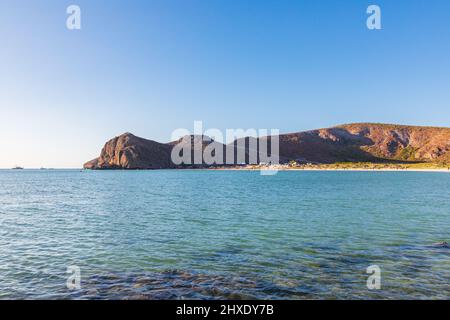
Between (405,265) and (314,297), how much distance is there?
863 centimetres

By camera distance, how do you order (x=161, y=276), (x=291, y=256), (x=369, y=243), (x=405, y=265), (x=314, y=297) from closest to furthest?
(x=314, y=297) → (x=161, y=276) → (x=405, y=265) → (x=291, y=256) → (x=369, y=243)

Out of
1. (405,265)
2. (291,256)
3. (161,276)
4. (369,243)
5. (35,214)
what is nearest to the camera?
(161,276)

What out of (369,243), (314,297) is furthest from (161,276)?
(369,243)

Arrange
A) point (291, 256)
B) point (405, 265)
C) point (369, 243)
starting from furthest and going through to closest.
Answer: point (369, 243)
point (291, 256)
point (405, 265)

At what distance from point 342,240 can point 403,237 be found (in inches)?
224

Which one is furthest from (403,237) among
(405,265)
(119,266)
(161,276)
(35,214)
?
(35,214)

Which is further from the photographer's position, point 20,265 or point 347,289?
point 20,265

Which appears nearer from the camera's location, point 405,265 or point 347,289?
point 347,289

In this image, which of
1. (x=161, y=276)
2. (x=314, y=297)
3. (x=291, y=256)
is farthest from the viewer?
(x=291, y=256)

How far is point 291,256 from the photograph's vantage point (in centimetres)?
2319

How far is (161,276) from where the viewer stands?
19.0m
